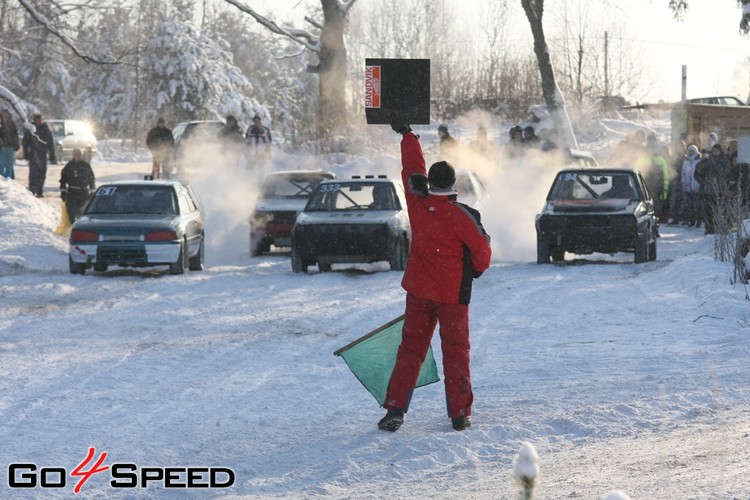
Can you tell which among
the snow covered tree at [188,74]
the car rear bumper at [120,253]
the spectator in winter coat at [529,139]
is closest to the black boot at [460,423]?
the car rear bumper at [120,253]

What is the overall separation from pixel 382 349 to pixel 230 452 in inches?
59.0

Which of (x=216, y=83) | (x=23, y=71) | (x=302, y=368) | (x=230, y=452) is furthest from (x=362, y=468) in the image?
(x=23, y=71)

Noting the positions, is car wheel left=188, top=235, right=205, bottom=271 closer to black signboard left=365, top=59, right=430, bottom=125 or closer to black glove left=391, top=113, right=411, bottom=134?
black signboard left=365, top=59, right=430, bottom=125

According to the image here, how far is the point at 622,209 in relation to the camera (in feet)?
63.3

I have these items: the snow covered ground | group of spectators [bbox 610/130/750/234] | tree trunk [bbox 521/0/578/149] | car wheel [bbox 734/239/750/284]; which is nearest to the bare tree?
tree trunk [bbox 521/0/578/149]

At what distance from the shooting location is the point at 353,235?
1836 cm

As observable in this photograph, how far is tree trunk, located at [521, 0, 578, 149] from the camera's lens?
3875cm

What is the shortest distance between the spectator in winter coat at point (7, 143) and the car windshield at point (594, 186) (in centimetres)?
1401

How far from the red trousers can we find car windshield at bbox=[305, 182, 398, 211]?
1121 cm

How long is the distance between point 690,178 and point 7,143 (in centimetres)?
1568

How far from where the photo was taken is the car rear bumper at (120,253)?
18.0 metres

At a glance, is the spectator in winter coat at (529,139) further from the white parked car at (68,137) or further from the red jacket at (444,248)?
the white parked car at (68,137)

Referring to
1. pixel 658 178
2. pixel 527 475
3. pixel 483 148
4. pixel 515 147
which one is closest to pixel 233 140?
pixel 483 148

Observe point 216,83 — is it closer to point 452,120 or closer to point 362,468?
point 452,120
